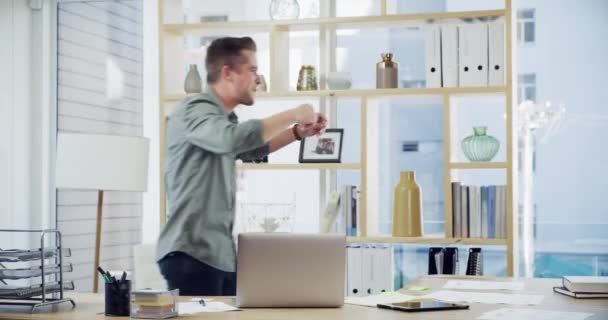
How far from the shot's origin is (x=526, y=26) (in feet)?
16.4

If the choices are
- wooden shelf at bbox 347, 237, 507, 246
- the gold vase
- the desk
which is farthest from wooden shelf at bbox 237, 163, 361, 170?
the desk

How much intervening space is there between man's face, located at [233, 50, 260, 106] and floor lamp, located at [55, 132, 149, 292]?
5.30ft

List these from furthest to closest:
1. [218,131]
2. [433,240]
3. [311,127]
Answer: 1. [433,240]
2. [311,127]
3. [218,131]

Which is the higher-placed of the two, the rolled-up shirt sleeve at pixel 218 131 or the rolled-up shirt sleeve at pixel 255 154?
the rolled-up shirt sleeve at pixel 218 131

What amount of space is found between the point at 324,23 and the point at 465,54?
0.77 meters

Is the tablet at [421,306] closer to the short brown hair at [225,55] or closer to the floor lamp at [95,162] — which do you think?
the short brown hair at [225,55]

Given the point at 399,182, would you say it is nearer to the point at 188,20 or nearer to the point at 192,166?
the point at 188,20

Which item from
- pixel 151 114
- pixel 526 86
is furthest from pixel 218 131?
pixel 151 114

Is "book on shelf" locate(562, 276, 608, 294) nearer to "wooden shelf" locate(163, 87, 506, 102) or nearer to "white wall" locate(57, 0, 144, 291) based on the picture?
"wooden shelf" locate(163, 87, 506, 102)

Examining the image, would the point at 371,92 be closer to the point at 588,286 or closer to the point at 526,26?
the point at 526,26

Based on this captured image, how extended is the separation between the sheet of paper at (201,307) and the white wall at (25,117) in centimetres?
286

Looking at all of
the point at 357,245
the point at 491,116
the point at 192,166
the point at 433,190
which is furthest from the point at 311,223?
the point at 192,166

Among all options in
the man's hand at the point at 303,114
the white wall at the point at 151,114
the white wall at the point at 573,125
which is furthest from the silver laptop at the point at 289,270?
the white wall at the point at 151,114

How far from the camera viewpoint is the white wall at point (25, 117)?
536cm
